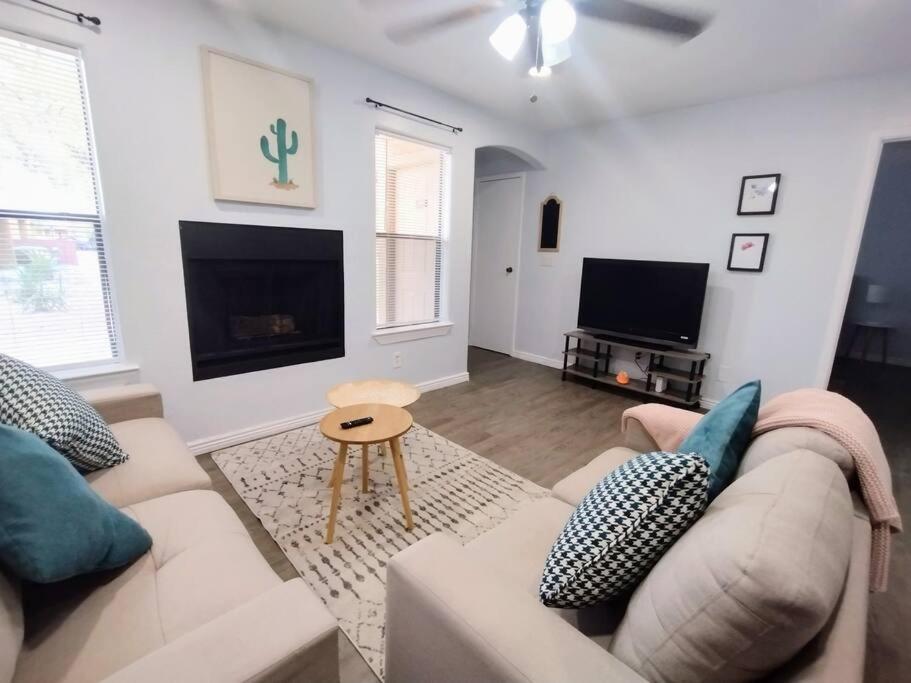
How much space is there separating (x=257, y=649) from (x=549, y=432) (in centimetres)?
249

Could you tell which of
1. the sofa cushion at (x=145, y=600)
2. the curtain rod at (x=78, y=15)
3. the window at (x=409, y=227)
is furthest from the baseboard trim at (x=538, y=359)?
the curtain rod at (x=78, y=15)

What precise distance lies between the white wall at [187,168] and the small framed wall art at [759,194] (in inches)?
97.5

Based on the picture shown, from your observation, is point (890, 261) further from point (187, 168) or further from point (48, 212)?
point (48, 212)

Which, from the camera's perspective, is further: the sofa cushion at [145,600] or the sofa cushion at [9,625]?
the sofa cushion at [145,600]

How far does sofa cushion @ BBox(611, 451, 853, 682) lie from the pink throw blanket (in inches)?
15.0

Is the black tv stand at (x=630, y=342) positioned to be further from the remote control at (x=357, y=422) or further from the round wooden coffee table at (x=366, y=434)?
the remote control at (x=357, y=422)

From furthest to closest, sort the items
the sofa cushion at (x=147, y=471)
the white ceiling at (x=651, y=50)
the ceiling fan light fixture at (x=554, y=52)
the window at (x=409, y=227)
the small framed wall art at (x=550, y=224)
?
the small framed wall art at (x=550, y=224)
the window at (x=409, y=227)
the white ceiling at (x=651, y=50)
the ceiling fan light fixture at (x=554, y=52)
the sofa cushion at (x=147, y=471)

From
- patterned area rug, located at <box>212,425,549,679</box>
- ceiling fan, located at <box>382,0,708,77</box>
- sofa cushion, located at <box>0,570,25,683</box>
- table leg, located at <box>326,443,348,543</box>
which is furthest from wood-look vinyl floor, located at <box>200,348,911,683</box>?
ceiling fan, located at <box>382,0,708,77</box>

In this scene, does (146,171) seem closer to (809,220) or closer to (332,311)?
(332,311)

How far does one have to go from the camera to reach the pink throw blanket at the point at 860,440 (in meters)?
1.03

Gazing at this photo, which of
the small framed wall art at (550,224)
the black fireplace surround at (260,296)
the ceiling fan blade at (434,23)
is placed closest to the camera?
the ceiling fan blade at (434,23)

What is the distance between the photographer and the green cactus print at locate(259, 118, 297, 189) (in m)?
2.47

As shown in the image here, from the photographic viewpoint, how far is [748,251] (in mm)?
3248

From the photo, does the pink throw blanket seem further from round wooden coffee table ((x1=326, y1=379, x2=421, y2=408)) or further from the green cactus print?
the green cactus print
